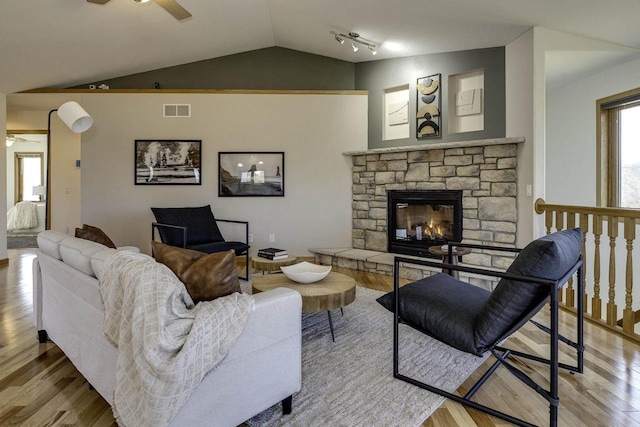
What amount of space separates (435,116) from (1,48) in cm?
486

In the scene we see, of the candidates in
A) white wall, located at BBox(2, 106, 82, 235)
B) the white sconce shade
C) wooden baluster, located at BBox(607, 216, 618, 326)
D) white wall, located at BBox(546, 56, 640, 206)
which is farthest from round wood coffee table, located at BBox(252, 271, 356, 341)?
white wall, located at BBox(2, 106, 82, 235)

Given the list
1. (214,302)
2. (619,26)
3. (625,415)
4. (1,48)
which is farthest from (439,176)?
(1,48)

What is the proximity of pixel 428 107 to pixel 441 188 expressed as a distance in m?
1.05

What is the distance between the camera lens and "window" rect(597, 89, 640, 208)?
412 cm

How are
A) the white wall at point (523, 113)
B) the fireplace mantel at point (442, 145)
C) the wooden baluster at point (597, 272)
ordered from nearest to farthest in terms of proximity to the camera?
the wooden baluster at point (597, 272) → the white wall at point (523, 113) → the fireplace mantel at point (442, 145)

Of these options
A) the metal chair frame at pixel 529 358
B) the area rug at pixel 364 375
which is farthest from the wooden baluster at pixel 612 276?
the area rug at pixel 364 375

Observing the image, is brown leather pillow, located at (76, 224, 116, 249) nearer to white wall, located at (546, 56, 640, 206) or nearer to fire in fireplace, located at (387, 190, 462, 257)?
fire in fireplace, located at (387, 190, 462, 257)

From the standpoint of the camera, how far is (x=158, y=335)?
1.26 metres

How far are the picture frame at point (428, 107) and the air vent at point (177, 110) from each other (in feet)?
10.4

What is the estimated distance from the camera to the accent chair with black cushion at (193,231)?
158 inches

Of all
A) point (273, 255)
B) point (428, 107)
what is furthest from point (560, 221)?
point (273, 255)

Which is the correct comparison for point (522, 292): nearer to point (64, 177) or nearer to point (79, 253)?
point (79, 253)

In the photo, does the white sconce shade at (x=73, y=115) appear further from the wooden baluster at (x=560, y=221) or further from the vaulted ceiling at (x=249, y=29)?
the wooden baluster at (x=560, y=221)

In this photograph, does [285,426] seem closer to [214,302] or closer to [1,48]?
[214,302]
